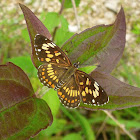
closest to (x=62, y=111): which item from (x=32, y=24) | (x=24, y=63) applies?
(x=24, y=63)

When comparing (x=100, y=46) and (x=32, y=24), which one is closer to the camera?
(x=32, y=24)

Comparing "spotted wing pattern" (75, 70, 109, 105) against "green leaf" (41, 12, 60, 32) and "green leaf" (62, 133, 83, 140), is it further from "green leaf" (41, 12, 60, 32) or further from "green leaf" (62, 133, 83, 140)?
"green leaf" (62, 133, 83, 140)

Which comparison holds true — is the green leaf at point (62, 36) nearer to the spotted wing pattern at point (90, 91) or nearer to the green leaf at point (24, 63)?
the green leaf at point (24, 63)

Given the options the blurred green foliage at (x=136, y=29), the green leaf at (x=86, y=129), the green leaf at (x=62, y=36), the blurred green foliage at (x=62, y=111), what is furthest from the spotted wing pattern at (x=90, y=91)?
the blurred green foliage at (x=136, y=29)

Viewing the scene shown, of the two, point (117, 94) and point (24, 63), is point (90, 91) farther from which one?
point (24, 63)

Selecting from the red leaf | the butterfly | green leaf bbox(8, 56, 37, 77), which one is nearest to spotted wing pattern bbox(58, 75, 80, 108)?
the butterfly
